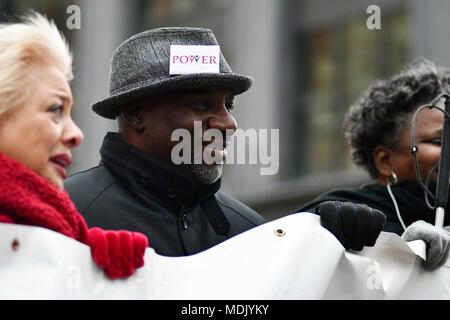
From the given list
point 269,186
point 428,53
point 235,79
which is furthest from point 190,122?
point 269,186

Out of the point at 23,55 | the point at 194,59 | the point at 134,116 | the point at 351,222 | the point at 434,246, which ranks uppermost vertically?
the point at 23,55

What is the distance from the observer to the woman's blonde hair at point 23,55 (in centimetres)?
271

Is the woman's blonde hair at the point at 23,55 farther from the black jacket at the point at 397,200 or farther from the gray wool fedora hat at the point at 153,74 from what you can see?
the black jacket at the point at 397,200

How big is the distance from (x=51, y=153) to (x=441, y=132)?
7.25ft

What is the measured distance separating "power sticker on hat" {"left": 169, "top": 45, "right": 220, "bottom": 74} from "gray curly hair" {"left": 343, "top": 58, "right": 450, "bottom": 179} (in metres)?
1.35

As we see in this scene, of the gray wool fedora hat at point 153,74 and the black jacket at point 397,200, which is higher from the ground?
the gray wool fedora hat at point 153,74

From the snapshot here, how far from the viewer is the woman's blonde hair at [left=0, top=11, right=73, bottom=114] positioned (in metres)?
2.71

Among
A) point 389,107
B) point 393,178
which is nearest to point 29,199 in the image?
point 393,178

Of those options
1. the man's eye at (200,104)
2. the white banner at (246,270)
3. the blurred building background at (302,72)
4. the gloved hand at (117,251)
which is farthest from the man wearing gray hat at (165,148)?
the blurred building background at (302,72)

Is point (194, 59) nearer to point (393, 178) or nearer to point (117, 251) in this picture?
point (117, 251)

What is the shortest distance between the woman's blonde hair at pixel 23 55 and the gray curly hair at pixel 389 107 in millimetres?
2286

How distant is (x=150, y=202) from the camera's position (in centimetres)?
368

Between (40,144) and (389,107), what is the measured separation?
98.3 inches

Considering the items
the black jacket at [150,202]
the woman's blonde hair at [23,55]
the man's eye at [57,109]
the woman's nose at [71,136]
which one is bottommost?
the black jacket at [150,202]
